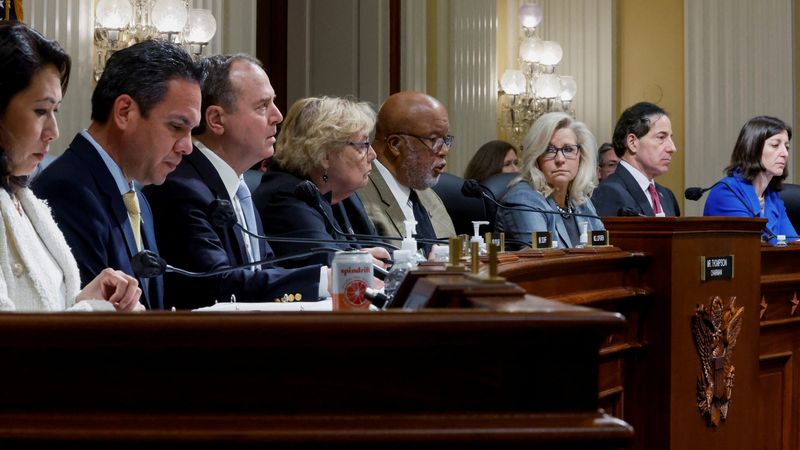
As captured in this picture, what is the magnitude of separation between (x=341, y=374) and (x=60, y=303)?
1.24 meters

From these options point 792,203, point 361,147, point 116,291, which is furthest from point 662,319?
point 792,203

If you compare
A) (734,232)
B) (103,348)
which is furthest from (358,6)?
(103,348)

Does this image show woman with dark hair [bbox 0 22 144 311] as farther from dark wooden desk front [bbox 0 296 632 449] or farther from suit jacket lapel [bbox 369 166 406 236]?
suit jacket lapel [bbox 369 166 406 236]

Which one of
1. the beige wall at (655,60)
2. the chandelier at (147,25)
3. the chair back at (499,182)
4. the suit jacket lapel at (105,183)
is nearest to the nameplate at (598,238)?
the suit jacket lapel at (105,183)

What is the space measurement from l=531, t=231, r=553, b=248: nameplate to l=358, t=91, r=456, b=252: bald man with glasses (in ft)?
2.94

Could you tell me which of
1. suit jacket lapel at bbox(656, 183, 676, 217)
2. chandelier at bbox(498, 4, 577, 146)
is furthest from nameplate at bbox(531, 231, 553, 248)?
chandelier at bbox(498, 4, 577, 146)

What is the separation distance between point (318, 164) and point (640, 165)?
2.25 metres

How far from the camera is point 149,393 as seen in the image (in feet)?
3.76

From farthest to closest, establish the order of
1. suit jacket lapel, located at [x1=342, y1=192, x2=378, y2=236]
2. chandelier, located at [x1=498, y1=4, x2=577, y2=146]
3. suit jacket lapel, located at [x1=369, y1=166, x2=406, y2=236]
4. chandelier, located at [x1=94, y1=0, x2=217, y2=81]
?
chandelier, located at [x1=498, y1=4, x2=577, y2=146] → chandelier, located at [x1=94, y1=0, x2=217, y2=81] → suit jacket lapel, located at [x1=369, y1=166, x2=406, y2=236] → suit jacket lapel, located at [x1=342, y1=192, x2=378, y2=236]

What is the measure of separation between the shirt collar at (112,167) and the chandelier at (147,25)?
2372 millimetres

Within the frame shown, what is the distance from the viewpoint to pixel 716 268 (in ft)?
11.2

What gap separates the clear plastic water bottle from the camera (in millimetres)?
2125

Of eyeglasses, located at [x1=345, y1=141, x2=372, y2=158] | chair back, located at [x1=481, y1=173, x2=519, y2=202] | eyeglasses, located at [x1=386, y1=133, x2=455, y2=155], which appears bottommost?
chair back, located at [x1=481, y1=173, x2=519, y2=202]

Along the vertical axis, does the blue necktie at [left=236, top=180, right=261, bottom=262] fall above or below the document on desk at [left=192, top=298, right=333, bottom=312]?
above
